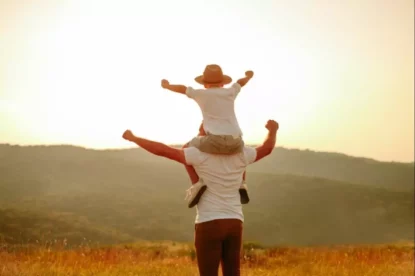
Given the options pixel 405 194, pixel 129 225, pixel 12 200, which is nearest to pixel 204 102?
pixel 12 200

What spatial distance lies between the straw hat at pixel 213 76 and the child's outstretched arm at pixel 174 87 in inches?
6.9

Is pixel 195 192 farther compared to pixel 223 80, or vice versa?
pixel 223 80

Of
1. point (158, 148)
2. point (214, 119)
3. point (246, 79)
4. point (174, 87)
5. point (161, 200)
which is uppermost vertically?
point (246, 79)

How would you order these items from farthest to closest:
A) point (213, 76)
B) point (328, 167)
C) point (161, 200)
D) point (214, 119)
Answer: point (328, 167) → point (161, 200) → point (213, 76) → point (214, 119)

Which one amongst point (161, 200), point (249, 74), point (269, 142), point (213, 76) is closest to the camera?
point (213, 76)

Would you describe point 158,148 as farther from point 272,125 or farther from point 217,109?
point 272,125

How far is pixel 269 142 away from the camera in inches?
178

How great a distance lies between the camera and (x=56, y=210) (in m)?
14.0

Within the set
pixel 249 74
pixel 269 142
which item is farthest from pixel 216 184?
pixel 249 74

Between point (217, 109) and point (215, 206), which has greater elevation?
point (217, 109)

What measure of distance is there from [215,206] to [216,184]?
16cm

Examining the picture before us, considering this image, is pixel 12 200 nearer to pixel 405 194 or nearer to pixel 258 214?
pixel 258 214

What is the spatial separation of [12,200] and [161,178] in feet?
86.8

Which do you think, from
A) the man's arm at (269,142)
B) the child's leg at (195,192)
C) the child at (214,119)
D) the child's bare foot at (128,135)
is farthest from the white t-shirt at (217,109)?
the child's bare foot at (128,135)
